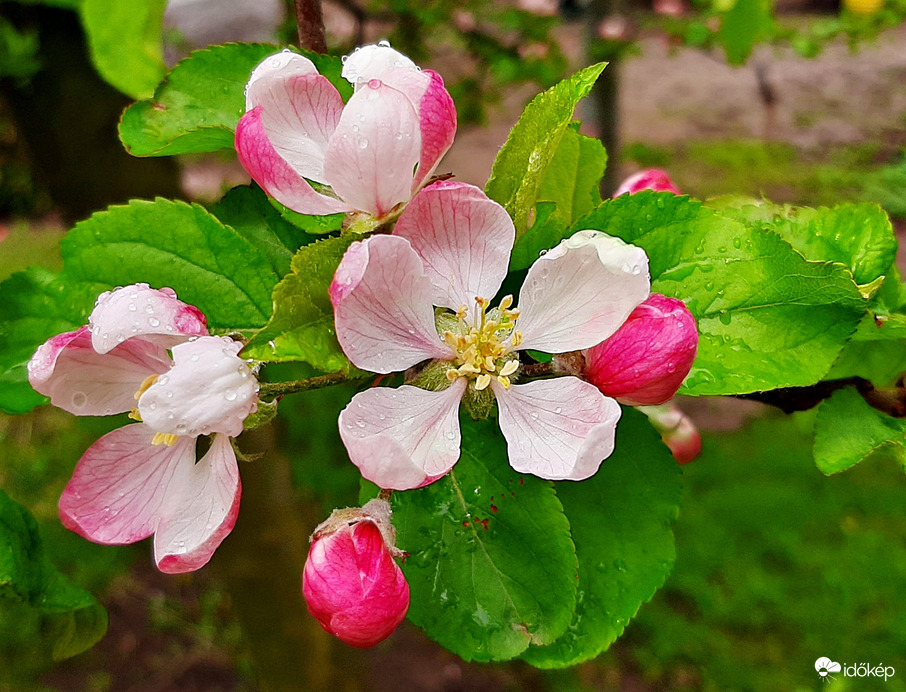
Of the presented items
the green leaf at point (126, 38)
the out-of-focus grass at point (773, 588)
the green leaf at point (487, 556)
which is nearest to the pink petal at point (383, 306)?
the green leaf at point (487, 556)

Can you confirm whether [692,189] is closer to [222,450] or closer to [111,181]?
[111,181]

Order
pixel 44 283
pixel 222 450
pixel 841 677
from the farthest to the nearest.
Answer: pixel 841 677
pixel 44 283
pixel 222 450

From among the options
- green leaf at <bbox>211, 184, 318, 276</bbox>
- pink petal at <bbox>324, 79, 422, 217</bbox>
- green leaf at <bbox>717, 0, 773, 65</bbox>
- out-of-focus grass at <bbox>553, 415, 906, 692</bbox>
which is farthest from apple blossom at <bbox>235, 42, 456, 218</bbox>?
out-of-focus grass at <bbox>553, 415, 906, 692</bbox>

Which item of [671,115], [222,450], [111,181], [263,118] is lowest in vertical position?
[671,115]

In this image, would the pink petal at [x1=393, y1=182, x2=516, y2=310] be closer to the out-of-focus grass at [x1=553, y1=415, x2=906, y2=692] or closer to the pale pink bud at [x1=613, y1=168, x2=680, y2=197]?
the pale pink bud at [x1=613, y1=168, x2=680, y2=197]

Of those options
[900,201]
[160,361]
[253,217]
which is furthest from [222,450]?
[900,201]

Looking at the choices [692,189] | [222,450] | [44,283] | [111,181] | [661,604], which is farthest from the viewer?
[692,189]

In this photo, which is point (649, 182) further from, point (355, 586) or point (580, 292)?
point (355, 586)
